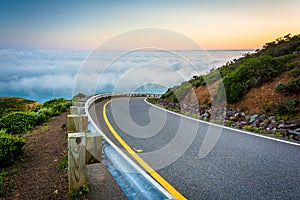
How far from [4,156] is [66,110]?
31.2 ft

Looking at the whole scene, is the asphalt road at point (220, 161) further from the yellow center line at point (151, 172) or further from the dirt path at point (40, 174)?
the dirt path at point (40, 174)

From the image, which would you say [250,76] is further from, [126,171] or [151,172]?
[126,171]

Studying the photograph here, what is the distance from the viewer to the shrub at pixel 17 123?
911cm

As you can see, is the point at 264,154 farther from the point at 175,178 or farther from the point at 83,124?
the point at 83,124

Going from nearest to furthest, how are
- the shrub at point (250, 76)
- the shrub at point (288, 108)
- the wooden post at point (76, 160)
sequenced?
1. the wooden post at point (76, 160)
2. the shrub at point (288, 108)
3. the shrub at point (250, 76)

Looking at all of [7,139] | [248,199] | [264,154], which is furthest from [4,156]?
[264,154]

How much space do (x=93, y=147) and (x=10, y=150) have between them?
302 cm

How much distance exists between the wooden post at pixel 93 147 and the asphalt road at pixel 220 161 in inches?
51.8

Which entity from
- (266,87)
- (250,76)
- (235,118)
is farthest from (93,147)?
(250,76)

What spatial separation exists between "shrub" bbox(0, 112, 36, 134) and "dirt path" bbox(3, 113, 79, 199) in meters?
1.69

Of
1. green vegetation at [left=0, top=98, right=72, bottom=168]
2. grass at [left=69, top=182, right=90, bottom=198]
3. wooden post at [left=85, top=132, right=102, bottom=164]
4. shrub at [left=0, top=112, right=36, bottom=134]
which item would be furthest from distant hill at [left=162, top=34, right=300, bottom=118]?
shrub at [left=0, top=112, right=36, bottom=134]

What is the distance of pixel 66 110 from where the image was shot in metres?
14.8

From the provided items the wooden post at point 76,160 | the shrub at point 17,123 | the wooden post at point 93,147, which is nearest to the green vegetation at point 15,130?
the shrub at point 17,123

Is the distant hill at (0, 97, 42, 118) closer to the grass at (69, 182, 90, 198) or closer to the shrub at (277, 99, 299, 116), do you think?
the shrub at (277, 99, 299, 116)
